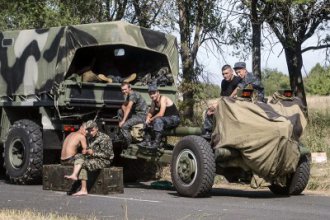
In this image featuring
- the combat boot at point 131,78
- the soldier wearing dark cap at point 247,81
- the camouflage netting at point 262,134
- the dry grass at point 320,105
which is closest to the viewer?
the camouflage netting at point 262,134

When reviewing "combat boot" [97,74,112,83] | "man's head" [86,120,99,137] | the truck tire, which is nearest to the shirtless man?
"man's head" [86,120,99,137]

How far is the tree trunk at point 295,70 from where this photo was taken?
28.1 metres

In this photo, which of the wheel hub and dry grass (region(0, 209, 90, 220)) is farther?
the wheel hub

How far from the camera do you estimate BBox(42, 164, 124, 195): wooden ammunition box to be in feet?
41.8

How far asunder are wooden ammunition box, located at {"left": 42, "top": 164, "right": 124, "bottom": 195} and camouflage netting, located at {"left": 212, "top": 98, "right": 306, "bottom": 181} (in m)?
1.86

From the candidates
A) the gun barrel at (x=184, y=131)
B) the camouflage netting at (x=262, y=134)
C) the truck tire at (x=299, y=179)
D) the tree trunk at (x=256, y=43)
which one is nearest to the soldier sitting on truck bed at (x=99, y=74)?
the gun barrel at (x=184, y=131)

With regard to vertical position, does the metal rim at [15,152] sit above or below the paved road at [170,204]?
above

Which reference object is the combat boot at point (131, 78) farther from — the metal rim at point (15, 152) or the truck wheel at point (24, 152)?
the metal rim at point (15, 152)

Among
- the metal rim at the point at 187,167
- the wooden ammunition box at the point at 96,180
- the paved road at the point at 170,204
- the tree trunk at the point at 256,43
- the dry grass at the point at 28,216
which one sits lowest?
the paved road at the point at 170,204

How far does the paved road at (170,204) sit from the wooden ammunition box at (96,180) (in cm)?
20

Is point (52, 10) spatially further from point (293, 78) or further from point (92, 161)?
point (293, 78)

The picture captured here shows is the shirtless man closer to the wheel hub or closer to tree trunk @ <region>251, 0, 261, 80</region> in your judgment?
the wheel hub

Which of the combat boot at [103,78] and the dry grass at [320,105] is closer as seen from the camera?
the combat boot at [103,78]

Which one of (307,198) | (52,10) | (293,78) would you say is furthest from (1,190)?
(293,78)
